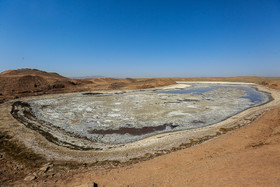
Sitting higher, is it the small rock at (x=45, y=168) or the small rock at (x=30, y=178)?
the small rock at (x=30, y=178)

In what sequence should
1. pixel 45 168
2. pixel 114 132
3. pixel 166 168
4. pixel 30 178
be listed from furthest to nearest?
1. pixel 114 132
2. pixel 45 168
3. pixel 166 168
4. pixel 30 178

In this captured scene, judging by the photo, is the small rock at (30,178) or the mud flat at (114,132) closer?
the small rock at (30,178)

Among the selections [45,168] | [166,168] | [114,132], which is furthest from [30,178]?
[114,132]

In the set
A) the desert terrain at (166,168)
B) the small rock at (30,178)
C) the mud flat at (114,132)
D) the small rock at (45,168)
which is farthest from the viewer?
the mud flat at (114,132)

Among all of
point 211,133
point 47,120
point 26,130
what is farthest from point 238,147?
point 47,120

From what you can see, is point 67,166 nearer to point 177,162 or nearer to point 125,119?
point 177,162

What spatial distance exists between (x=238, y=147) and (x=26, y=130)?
14.0 metres

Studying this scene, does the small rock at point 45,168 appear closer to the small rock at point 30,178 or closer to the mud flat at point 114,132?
the small rock at point 30,178

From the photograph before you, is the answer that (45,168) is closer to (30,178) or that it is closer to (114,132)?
(30,178)

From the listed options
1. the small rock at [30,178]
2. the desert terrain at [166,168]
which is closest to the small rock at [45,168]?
the desert terrain at [166,168]

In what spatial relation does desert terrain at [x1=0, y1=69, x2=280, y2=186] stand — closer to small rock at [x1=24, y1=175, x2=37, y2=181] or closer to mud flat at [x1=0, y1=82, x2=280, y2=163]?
small rock at [x1=24, y1=175, x2=37, y2=181]

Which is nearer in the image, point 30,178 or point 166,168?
point 30,178

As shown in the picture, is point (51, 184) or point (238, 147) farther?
point (238, 147)

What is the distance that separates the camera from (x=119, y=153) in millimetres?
6926
